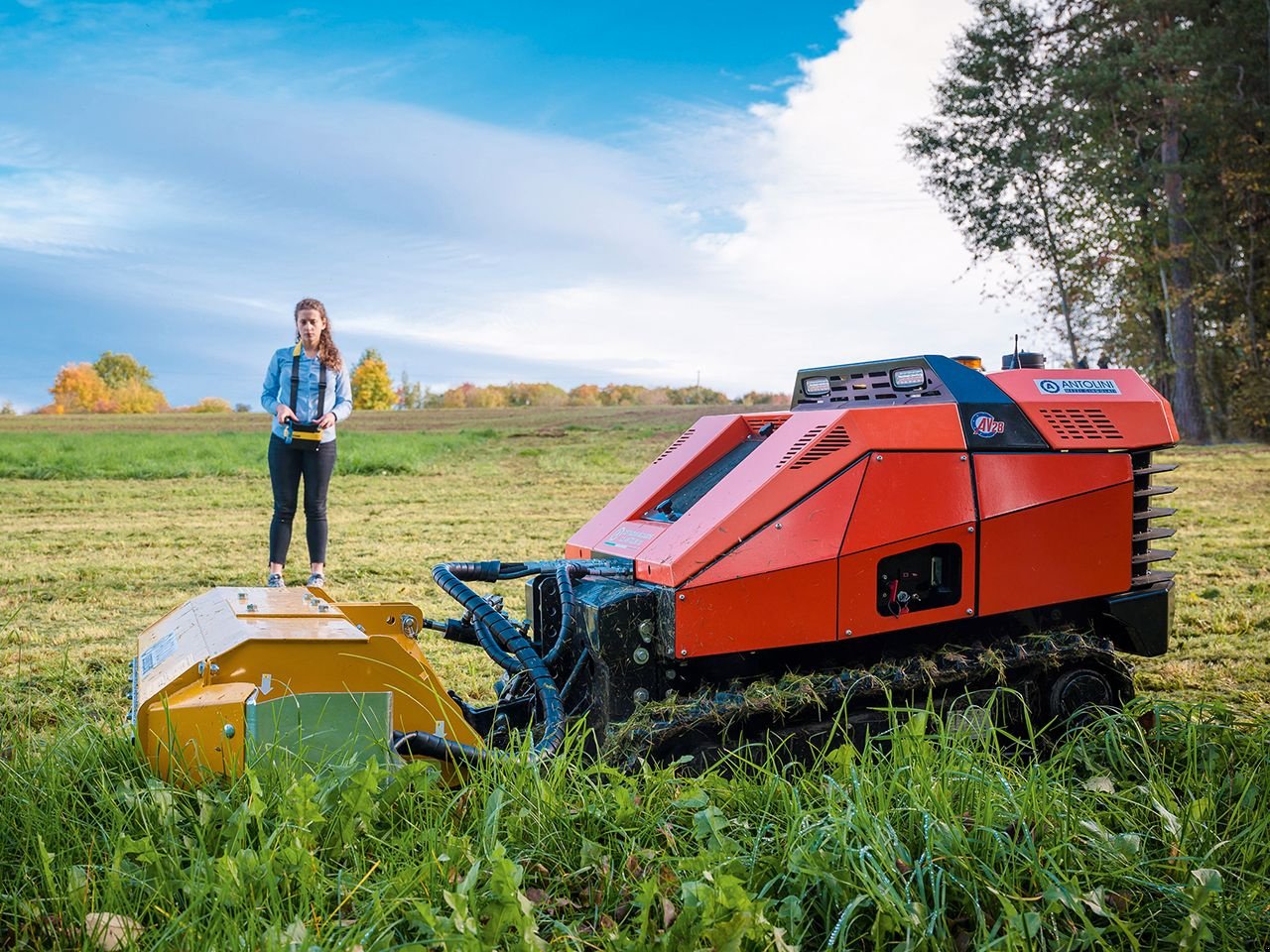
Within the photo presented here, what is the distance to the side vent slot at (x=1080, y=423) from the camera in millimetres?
3957

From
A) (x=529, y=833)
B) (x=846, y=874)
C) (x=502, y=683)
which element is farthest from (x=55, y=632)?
(x=846, y=874)

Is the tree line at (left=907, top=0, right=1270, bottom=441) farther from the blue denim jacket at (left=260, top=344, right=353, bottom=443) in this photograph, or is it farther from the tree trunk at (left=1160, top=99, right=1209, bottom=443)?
the blue denim jacket at (left=260, top=344, right=353, bottom=443)

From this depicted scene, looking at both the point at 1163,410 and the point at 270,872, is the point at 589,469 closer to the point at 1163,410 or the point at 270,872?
the point at 1163,410

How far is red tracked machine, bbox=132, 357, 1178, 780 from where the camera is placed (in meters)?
3.03

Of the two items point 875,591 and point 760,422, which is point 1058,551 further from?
point 760,422

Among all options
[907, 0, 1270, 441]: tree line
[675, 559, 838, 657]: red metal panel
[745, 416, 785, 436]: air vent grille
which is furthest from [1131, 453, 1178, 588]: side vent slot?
[907, 0, 1270, 441]: tree line

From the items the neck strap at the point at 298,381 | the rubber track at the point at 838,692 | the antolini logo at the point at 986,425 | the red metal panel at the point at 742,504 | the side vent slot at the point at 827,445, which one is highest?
the neck strap at the point at 298,381

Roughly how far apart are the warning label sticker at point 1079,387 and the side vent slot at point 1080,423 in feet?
0.24

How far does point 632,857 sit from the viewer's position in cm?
252

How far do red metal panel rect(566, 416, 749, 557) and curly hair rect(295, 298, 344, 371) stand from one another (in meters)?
3.44

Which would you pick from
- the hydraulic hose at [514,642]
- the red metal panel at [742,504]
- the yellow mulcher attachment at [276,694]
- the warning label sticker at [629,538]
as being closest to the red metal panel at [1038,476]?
the red metal panel at [742,504]

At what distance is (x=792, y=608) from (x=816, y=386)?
4.07ft

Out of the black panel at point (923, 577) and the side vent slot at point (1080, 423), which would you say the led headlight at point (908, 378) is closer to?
the side vent slot at point (1080, 423)

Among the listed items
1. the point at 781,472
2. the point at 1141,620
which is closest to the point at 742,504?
the point at 781,472
